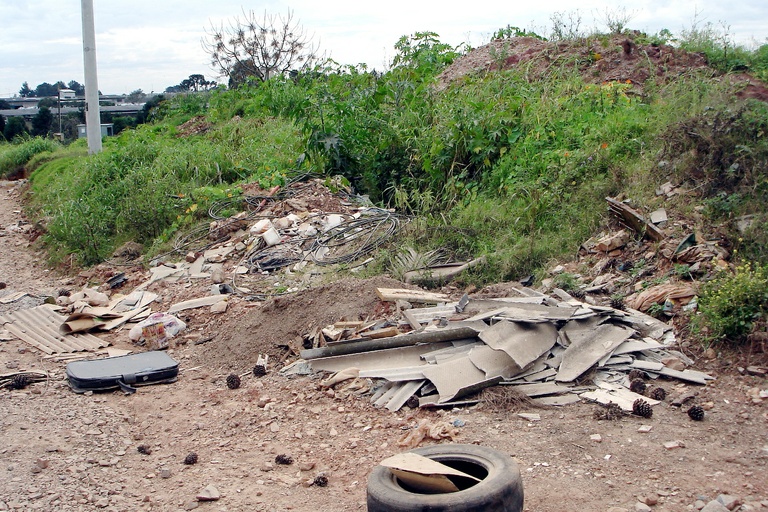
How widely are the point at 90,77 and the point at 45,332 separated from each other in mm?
8987

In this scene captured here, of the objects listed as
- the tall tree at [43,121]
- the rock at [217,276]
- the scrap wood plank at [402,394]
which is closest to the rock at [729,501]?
the scrap wood plank at [402,394]

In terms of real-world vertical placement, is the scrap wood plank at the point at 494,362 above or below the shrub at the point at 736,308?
below

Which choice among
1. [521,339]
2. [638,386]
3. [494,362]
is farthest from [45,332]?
[638,386]

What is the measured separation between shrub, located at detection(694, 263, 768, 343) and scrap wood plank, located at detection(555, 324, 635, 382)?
54cm

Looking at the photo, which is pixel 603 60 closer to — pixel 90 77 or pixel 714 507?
pixel 714 507

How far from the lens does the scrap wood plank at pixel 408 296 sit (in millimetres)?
6195

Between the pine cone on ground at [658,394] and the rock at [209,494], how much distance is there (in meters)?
2.67

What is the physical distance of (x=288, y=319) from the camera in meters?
6.32

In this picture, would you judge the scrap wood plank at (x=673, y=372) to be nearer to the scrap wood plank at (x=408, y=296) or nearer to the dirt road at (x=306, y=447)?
the dirt road at (x=306, y=447)

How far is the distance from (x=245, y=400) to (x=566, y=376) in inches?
89.7

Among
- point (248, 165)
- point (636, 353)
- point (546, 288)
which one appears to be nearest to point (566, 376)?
point (636, 353)

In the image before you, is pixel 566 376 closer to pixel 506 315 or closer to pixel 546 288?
pixel 506 315

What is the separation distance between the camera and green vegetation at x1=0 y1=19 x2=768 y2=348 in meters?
6.66

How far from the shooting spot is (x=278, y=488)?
389cm
